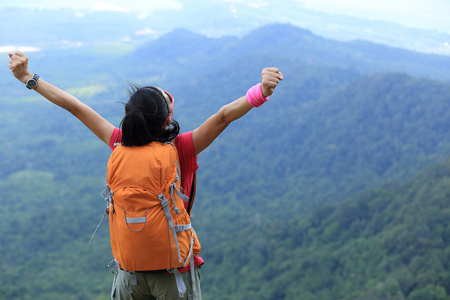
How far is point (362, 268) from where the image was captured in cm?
5012

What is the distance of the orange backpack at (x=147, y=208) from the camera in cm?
221

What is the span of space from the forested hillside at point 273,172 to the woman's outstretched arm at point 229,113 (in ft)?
124

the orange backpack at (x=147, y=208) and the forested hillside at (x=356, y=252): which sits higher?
the orange backpack at (x=147, y=208)

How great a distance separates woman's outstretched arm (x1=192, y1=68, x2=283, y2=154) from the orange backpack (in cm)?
19

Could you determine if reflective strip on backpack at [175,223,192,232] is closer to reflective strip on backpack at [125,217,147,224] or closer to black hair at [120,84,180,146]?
reflective strip on backpack at [125,217,147,224]

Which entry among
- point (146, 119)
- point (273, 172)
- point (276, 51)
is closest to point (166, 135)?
point (146, 119)

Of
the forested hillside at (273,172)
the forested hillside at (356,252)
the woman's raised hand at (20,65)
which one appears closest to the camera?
the woman's raised hand at (20,65)

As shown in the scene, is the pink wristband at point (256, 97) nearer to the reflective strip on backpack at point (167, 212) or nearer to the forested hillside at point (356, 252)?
the reflective strip on backpack at point (167, 212)

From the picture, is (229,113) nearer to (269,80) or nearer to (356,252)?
(269,80)

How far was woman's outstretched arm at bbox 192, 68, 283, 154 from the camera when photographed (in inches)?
88.5

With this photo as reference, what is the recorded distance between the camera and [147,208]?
2.22m

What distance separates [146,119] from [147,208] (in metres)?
0.43

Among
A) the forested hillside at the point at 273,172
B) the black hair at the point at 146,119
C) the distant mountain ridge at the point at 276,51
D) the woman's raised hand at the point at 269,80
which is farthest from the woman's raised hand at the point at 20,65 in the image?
the distant mountain ridge at the point at 276,51

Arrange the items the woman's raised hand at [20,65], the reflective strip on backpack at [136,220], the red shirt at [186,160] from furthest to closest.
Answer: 1. the woman's raised hand at [20,65]
2. the red shirt at [186,160]
3. the reflective strip on backpack at [136,220]
